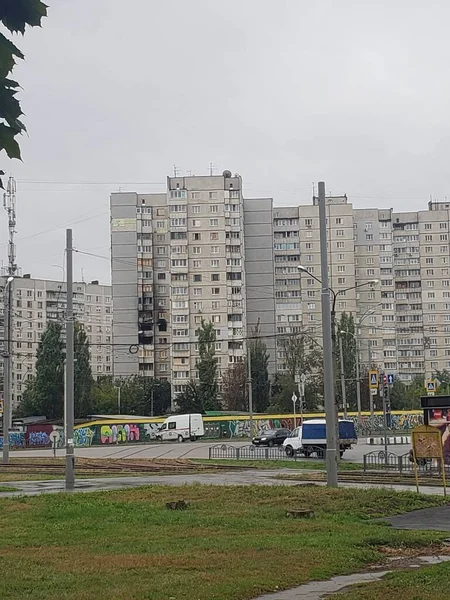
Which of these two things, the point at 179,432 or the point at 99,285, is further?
the point at 99,285

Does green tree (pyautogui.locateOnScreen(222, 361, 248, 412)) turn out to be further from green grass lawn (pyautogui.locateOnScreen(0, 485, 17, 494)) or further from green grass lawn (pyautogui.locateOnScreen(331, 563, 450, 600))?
green grass lawn (pyautogui.locateOnScreen(331, 563, 450, 600))

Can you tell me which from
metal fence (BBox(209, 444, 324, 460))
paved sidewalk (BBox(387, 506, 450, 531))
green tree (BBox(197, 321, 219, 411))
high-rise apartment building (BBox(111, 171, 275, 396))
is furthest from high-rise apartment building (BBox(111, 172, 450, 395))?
paved sidewalk (BBox(387, 506, 450, 531))

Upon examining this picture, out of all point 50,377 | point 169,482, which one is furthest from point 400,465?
point 50,377

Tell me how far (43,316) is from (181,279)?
43.9 metres

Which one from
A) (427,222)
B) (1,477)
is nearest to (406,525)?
(1,477)

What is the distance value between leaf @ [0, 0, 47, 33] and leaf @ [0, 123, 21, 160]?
0.55 meters

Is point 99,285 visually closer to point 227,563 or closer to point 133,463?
point 133,463

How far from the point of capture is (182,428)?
8000 cm

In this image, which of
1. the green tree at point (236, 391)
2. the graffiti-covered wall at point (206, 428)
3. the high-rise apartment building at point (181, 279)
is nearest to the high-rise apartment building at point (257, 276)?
the high-rise apartment building at point (181, 279)

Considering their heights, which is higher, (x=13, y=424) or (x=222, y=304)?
(x=222, y=304)

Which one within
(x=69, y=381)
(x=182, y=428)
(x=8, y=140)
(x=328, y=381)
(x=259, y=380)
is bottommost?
(x=182, y=428)

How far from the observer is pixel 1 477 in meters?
37.8

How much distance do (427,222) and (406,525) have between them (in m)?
125

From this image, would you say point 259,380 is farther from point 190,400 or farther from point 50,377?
point 50,377
